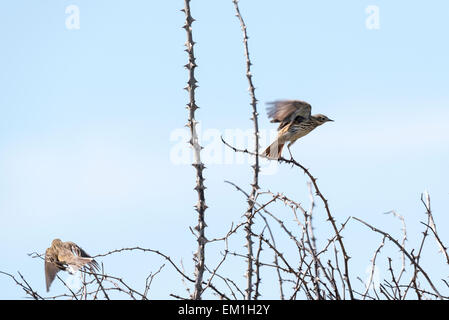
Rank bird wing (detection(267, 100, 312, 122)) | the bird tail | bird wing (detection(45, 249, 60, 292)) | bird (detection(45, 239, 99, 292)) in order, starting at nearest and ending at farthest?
bird (detection(45, 239, 99, 292)) → bird wing (detection(45, 249, 60, 292)) → bird wing (detection(267, 100, 312, 122)) → the bird tail

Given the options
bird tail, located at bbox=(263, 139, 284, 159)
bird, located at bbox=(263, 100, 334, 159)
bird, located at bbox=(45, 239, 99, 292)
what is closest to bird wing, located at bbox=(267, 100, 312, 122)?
bird, located at bbox=(263, 100, 334, 159)

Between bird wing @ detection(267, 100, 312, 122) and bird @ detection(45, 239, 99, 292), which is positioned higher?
bird wing @ detection(267, 100, 312, 122)

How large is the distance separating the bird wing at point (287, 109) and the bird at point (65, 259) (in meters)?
2.31

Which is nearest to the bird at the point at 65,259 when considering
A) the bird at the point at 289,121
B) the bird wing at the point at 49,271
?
the bird wing at the point at 49,271

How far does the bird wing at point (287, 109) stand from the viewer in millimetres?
7625

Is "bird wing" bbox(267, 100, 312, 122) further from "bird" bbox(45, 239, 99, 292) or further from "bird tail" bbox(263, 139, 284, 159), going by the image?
"bird" bbox(45, 239, 99, 292)

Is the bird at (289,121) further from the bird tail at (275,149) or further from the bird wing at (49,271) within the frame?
the bird wing at (49,271)

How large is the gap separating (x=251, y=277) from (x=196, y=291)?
0.88 metres

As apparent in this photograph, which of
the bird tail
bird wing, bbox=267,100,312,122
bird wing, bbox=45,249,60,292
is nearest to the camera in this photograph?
bird wing, bbox=45,249,60,292

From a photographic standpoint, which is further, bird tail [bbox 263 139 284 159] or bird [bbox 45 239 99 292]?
bird tail [bbox 263 139 284 159]

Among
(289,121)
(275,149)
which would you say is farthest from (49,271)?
(289,121)

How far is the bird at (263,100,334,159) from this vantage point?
773cm
